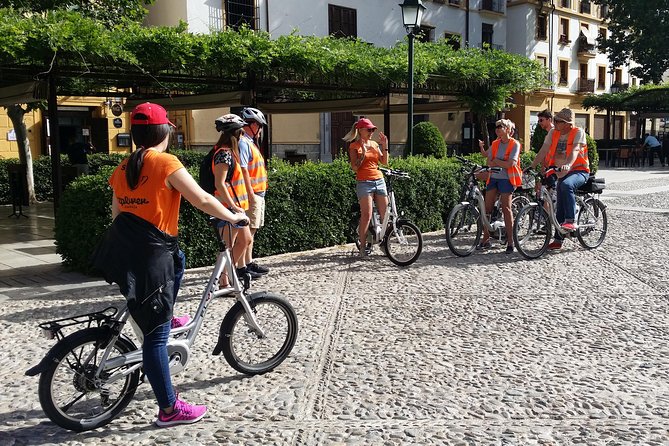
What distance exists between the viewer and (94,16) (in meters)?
12.6

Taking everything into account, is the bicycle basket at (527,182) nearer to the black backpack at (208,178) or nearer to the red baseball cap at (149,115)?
the black backpack at (208,178)

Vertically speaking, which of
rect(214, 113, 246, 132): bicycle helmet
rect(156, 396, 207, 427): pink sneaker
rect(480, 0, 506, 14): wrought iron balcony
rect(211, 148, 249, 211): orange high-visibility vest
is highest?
rect(480, 0, 506, 14): wrought iron balcony

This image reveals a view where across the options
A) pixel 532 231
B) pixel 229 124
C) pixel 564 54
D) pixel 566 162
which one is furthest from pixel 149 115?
pixel 564 54

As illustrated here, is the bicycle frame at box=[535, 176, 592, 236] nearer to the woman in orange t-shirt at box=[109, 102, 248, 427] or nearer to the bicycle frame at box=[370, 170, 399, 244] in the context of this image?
the bicycle frame at box=[370, 170, 399, 244]

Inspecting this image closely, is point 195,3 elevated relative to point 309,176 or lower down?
elevated

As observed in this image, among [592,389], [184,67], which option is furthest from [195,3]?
[592,389]

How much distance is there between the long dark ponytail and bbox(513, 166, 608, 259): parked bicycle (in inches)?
224

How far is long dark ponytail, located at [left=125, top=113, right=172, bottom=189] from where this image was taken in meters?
3.23

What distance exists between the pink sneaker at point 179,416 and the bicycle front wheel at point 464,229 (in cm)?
529

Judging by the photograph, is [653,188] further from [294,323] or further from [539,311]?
[294,323]

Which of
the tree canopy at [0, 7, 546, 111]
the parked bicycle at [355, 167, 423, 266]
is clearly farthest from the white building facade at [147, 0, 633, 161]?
the parked bicycle at [355, 167, 423, 266]

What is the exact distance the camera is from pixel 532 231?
8.26m

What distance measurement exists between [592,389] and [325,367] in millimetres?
1649

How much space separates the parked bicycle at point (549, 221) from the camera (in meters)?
8.20
